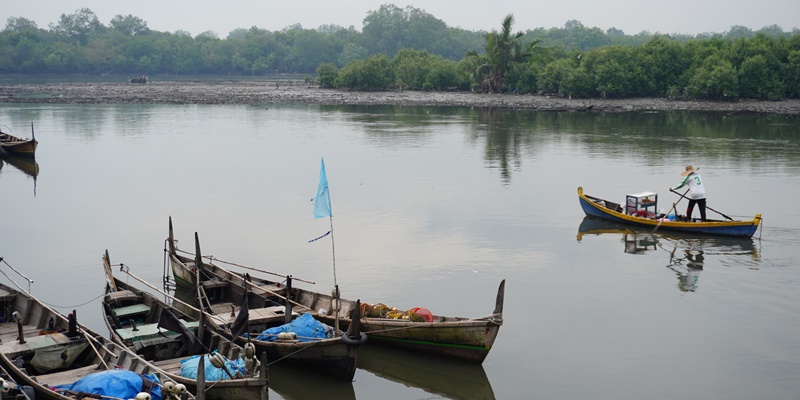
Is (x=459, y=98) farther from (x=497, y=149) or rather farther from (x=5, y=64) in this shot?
(x=5, y=64)

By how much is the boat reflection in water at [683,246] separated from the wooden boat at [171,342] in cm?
1196

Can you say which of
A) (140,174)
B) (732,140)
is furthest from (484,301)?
(732,140)

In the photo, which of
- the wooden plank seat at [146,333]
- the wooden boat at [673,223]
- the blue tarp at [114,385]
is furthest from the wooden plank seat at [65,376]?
the wooden boat at [673,223]

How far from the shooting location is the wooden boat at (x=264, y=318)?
14.0 m

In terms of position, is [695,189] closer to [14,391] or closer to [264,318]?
[264,318]

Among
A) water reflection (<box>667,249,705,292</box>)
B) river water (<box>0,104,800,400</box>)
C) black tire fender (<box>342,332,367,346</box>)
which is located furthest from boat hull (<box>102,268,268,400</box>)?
water reflection (<box>667,249,705,292</box>)

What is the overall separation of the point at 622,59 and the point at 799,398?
219 feet

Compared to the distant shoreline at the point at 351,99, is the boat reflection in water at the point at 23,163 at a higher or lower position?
lower

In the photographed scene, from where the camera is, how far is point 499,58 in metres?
83.5

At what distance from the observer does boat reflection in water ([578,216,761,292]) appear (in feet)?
71.3

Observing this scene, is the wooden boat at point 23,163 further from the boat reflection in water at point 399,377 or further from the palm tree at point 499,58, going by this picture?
the palm tree at point 499,58

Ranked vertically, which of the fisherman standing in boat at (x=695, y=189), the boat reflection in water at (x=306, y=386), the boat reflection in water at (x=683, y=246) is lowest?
the boat reflection in water at (x=306, y=386)

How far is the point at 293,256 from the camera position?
75.8 ft

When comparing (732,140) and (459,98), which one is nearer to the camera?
(732,140)
